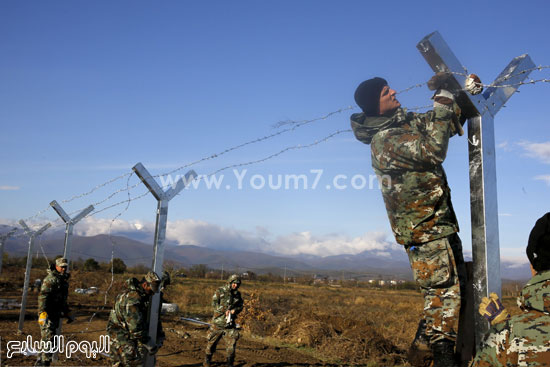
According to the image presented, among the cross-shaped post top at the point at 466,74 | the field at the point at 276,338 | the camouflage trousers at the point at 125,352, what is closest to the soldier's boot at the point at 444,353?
the cross-shaped post top at the point at 466,74

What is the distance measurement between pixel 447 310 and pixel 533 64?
2.11 m

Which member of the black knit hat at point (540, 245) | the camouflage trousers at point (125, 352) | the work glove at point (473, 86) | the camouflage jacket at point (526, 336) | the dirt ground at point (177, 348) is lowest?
the dirt ground at point (177, 348)

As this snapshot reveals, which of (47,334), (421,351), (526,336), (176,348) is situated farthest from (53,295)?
(526,336)

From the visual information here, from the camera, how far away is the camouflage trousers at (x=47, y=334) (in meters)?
7.89

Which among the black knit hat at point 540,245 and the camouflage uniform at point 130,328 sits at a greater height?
the black knit hat at point 540,245

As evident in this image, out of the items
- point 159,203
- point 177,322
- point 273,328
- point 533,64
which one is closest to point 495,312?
point 533,64

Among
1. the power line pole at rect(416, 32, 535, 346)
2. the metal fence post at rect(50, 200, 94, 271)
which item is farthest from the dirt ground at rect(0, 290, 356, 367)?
the power line pole at rect(416, 32, 535, 346)

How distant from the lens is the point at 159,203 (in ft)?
20.1

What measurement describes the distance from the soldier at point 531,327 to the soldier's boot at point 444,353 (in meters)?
0.82

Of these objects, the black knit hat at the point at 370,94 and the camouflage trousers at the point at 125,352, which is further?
the camouflage trousers at the point at 125,352

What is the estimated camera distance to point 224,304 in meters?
9.78

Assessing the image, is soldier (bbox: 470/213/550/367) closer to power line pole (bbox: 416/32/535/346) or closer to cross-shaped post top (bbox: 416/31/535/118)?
power line pole (bbox: 416/32/535/346)

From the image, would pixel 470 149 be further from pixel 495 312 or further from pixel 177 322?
pixel 177 322

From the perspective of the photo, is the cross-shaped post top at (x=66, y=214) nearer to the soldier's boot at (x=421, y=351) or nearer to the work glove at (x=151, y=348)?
the work glove at (x=151, y=348)
